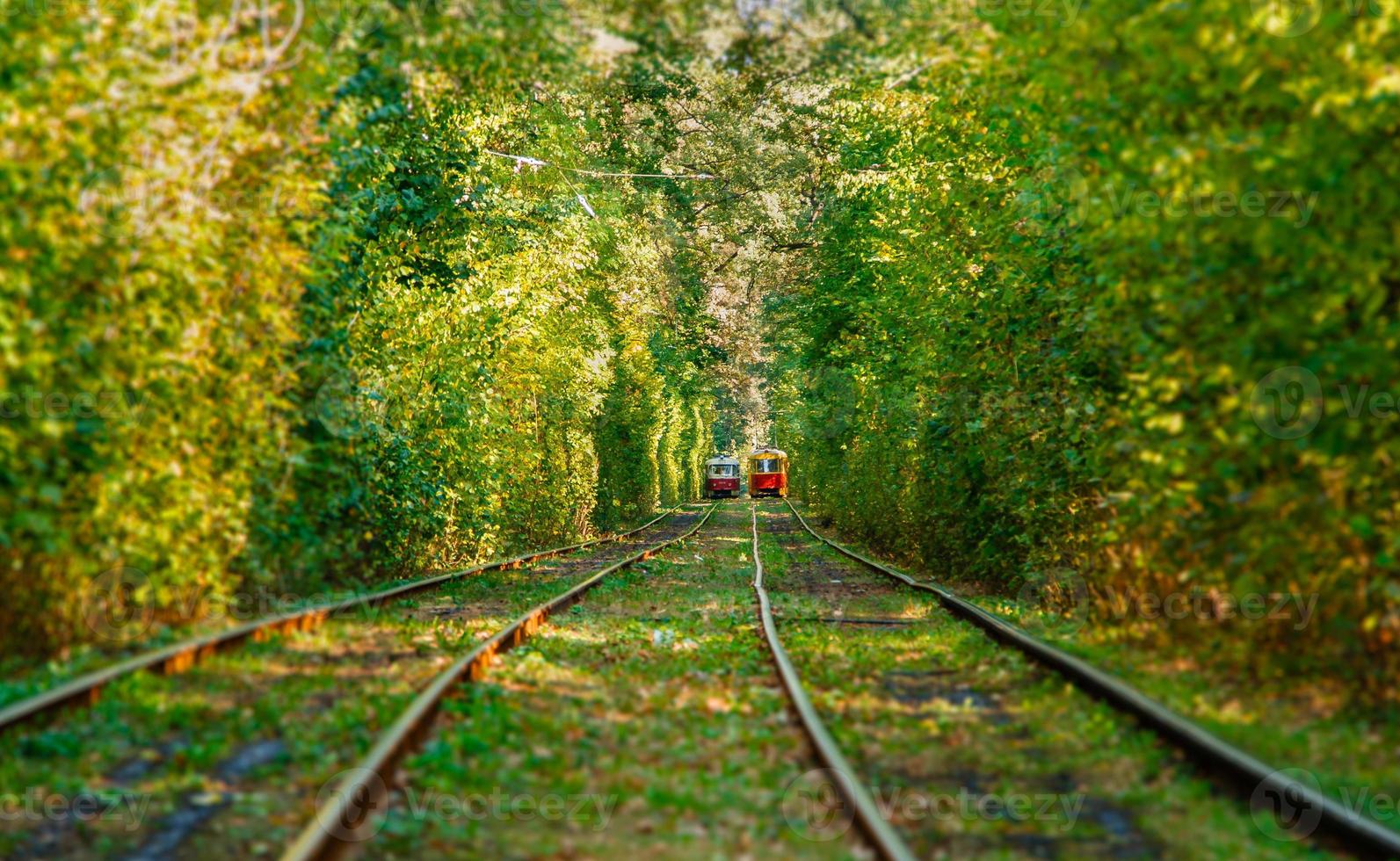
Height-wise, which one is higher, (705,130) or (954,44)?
(705,130)

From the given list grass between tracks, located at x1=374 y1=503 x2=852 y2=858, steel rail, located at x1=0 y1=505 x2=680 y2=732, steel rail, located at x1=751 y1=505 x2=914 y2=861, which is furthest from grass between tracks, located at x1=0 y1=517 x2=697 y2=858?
steel rail, located at x1=751 y1=505 x2=914 y2=861

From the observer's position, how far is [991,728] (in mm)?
7301

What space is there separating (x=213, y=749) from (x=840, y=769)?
3292 mm

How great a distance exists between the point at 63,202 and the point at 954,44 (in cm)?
807

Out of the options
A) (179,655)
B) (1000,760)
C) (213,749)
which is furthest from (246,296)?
(1000,760)

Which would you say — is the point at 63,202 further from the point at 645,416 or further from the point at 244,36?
the point at 645,416

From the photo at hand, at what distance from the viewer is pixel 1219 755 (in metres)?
5.77

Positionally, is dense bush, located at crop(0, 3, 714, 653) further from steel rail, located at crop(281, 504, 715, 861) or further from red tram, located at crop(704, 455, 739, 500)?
red tram, located at crop(704, 455, 739, 500)

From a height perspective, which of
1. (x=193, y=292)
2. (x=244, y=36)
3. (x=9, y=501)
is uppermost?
(x=244, y=36)

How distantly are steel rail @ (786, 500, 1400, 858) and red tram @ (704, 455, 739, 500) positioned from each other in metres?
65.2

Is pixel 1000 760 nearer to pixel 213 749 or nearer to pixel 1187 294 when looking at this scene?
pixel 1187 294

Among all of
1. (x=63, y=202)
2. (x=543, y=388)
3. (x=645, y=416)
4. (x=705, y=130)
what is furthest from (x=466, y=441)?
(x=645, y=416)

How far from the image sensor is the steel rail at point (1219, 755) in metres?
4.61

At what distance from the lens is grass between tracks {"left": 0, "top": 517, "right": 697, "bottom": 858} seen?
488 centimetres
